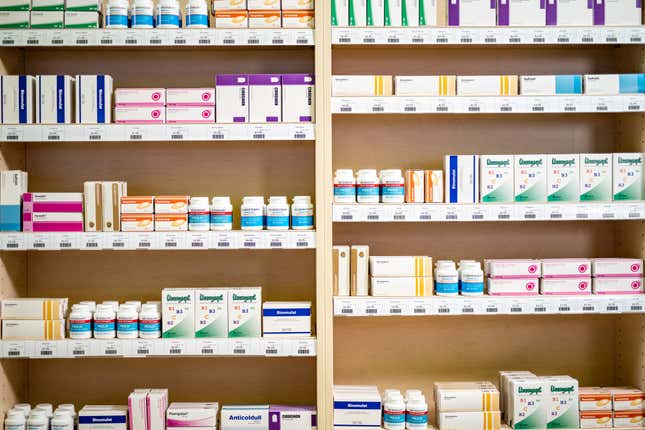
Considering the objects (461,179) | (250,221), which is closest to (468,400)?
(461,179)

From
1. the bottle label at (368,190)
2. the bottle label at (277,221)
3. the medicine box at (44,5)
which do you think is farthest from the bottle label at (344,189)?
the medicine box at (44,5)

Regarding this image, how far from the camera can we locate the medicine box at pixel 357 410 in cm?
351

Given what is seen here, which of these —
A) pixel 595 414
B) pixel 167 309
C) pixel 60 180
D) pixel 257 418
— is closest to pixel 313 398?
pixel 257 418

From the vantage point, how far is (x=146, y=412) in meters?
3.51

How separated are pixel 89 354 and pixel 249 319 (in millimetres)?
892

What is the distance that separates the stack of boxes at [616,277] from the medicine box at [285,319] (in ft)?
5.46

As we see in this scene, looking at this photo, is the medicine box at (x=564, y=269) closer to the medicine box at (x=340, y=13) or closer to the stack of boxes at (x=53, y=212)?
the medicine box at (x=340, y=13)

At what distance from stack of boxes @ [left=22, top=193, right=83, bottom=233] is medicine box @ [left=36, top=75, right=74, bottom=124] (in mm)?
422

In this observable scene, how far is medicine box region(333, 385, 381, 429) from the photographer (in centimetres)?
351

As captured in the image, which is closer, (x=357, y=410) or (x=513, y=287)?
(x=357, y=410)

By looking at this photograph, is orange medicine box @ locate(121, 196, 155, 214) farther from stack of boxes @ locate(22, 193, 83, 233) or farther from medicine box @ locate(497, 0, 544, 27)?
medicine box @ locate(497, 0, 544, 27)

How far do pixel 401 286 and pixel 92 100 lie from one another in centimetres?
203

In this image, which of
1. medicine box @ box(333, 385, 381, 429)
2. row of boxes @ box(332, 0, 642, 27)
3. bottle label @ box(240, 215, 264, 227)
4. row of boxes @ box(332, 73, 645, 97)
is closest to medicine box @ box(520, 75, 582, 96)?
row of boxes @ box(332, 73, 645, 97)

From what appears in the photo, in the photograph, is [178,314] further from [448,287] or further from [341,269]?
[448,287]
